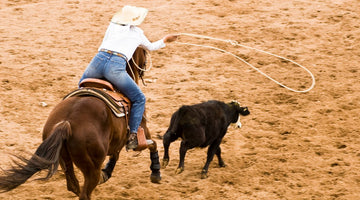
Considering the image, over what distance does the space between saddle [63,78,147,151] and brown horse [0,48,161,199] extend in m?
0.08

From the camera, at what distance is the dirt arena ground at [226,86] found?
762cm

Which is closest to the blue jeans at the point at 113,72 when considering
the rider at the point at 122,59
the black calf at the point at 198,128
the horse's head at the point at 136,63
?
the rider at the point at 122,59

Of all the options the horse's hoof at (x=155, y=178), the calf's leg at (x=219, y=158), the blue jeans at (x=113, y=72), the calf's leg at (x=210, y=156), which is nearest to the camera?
the blue jeans at (x=113, y=72)

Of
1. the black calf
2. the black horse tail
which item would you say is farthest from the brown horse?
the black calf

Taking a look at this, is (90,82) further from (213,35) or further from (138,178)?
(213,35)

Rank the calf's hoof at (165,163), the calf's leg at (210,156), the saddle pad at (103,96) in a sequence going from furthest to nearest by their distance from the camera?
the calf's leg at (210,156), the calf's hoof at (165,163), the saddle pad at (103,96)

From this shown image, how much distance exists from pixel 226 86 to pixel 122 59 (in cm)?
463

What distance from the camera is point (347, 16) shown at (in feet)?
47.3

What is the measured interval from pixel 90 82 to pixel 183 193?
2.05 m

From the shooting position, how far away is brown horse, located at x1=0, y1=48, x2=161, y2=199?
5.43 meters

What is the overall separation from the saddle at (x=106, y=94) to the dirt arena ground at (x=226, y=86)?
4.08 feet

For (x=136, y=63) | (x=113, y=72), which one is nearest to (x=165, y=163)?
(x=136, y=63)

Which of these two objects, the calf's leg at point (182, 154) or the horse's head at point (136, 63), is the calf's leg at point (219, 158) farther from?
the horse's head at point (136, 63)

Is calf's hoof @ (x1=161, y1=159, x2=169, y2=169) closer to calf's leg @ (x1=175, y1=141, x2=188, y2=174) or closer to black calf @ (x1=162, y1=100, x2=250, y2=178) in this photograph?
black calf @ (x1=162, y1=100, x2=250, y2=178)
